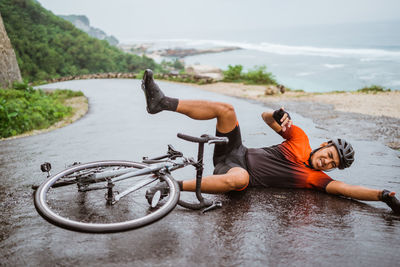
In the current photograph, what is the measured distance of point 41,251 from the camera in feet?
7.23

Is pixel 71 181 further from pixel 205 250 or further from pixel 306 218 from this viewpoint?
pixel 306 218

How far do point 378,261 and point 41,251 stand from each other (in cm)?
265

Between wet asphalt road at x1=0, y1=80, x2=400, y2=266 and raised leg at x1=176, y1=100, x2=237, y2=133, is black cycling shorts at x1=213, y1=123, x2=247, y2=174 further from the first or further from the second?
wet asphalt road at x1=0, y1=80, x2=400, y2=266

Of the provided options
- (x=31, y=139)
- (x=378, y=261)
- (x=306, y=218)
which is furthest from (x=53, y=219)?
(x=31, y=139)

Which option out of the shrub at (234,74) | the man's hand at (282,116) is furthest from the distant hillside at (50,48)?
the man's hand at (282,116)

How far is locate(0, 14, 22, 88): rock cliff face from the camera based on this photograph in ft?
38.5

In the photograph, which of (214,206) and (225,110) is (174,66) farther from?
(214,206)

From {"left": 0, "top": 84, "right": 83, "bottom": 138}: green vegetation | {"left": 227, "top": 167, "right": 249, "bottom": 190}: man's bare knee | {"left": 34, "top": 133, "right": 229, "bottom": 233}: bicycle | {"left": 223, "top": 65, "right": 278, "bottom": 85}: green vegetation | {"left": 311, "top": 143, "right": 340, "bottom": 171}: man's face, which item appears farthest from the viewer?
{"left": 223, "top": 65, "right": 278, "bottom": 85}: green vegetation

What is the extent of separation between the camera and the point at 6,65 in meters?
12.0

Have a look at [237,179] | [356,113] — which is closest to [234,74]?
[356,113]

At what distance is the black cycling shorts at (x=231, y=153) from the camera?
10.2 feet

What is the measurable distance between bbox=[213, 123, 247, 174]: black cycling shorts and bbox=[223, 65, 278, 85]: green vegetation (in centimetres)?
1543

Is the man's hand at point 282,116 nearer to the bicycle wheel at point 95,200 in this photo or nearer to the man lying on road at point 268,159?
the man lying on road at point 268,159

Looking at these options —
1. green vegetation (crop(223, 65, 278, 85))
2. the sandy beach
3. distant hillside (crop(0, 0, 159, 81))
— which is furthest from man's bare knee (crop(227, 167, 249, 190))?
distant hillside (crop(0, 0, 159, 81))
